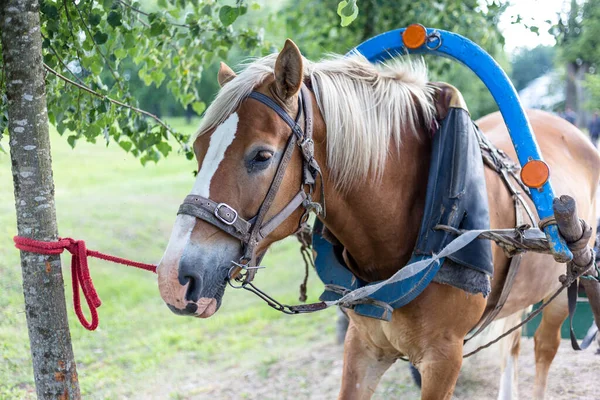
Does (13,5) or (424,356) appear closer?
(13,5)

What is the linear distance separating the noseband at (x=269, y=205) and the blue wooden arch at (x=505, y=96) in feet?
2.34

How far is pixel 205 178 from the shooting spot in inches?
72.8

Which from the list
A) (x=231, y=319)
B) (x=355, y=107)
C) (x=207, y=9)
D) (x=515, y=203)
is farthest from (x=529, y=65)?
(x=355, y=107)

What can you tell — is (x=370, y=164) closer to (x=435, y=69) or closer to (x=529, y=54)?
(x=435, y=69)

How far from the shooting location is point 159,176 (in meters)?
17.1

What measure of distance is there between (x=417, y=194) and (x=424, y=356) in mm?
641

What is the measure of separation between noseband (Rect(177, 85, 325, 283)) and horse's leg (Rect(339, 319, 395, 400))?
82cm

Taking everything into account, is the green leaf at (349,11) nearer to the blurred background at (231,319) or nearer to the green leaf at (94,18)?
the blurred background at (231,319)

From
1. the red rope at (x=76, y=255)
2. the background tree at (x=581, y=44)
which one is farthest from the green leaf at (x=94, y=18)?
the background tree at (x=581, y=44)

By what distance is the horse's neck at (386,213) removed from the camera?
2203mm

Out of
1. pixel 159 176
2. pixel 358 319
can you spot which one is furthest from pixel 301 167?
pixel 159 176

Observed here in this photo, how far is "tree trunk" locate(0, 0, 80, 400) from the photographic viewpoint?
2.00 m

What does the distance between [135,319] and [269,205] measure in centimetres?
527

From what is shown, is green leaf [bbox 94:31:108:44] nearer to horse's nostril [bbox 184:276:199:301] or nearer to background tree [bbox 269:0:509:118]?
horse's nostril [bbox 184:276:199:301]
